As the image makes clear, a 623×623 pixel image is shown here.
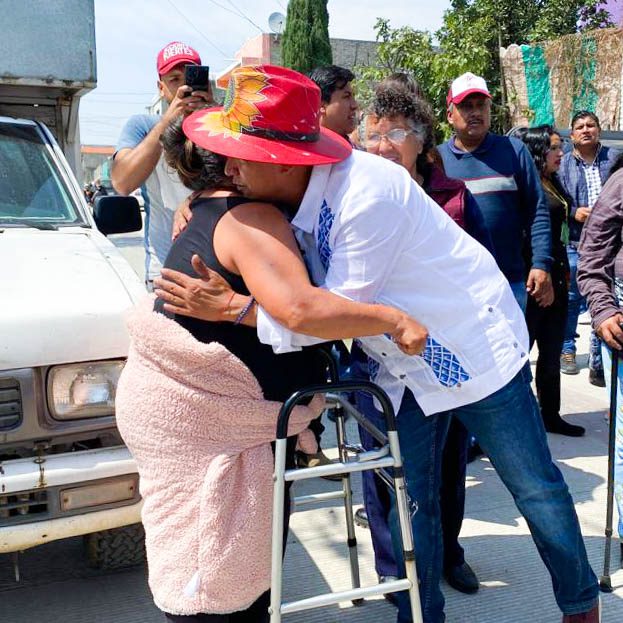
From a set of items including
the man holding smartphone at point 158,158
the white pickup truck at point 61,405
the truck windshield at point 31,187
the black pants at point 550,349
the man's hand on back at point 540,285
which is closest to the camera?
the white pickup truck at point 61,405

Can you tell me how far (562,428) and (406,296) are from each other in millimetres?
3373

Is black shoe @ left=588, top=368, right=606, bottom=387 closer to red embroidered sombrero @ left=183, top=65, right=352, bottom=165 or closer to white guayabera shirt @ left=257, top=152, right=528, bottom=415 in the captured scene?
white guayabera shirt @ left=257, top=152, right=528, bottom=415

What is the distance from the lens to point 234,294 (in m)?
1.99

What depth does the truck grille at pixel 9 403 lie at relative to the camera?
2.59 metres

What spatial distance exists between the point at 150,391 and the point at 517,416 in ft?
3.64

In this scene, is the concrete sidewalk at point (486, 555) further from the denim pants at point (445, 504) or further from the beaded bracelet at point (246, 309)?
the beaded bracelet at point (246, 309)

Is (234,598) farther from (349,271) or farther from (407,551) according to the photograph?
(349,271)

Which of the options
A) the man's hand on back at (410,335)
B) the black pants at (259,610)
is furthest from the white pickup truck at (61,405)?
the man's hand on back at (410,335)

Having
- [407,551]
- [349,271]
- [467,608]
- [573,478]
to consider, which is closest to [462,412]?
[407,551]

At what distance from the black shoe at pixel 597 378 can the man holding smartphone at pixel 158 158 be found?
398 cm

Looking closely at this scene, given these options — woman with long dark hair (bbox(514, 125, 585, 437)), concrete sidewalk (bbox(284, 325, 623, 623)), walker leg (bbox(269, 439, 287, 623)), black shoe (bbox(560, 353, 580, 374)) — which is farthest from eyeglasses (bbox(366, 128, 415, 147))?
black shoe (bbox(560, 353, 580, 374))

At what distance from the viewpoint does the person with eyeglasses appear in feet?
9.64

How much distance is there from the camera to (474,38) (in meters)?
12.8

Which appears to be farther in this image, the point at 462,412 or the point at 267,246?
the point at 462,412
